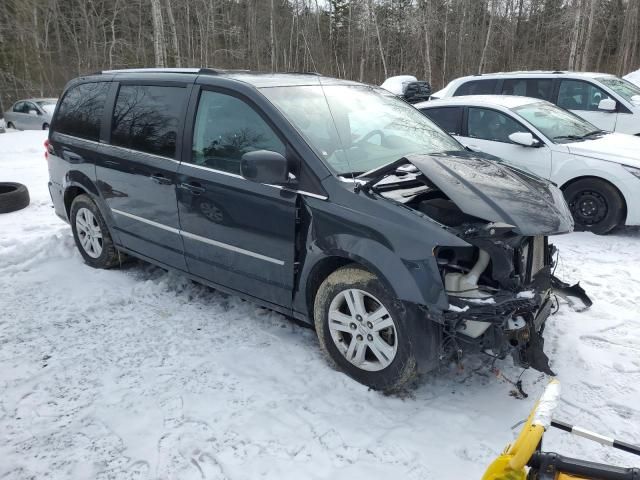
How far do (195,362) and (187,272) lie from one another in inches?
36.2

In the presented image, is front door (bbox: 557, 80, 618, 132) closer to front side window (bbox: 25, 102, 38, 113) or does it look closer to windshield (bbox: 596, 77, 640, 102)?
windshield (bbox: 596, 77, 640, 102)

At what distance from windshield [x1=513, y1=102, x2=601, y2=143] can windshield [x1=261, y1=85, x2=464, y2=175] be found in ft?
10.1

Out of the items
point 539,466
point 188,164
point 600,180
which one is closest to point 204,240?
point 188,164

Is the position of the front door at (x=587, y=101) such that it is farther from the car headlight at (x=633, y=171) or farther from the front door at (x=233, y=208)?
the front door at (x=233, y=208)

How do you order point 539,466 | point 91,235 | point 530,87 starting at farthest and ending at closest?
1. point 530,87
2. point 91,235
3. point 539,466

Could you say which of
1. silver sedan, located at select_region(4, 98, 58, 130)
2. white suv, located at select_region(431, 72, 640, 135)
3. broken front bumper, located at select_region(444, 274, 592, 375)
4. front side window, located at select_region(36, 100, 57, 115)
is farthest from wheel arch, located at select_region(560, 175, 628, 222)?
front side window, located at select_region(36, 100, 57, 115)

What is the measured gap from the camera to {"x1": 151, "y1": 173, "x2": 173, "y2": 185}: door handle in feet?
12.9

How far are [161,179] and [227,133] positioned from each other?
75cm

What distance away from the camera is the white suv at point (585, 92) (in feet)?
27.5

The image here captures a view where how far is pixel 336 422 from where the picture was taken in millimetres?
2844

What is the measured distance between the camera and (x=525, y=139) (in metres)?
6.39

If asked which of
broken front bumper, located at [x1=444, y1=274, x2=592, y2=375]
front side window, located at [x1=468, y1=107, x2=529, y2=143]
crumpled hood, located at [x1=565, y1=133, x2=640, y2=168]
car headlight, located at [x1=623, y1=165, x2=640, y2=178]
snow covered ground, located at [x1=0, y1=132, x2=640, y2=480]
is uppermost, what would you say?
front side window, located at [x1=468, y1=107, x2=529, y2=143]

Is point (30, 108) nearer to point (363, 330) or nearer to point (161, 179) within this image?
point (161, 179)

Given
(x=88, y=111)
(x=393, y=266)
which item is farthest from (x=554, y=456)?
(x=88, y=111)
